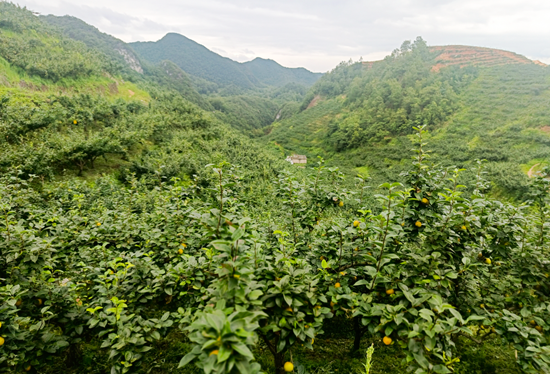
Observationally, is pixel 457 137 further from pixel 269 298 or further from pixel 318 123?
pixel 269 298

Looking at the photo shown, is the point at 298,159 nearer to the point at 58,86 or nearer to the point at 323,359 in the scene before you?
the point at 58,86

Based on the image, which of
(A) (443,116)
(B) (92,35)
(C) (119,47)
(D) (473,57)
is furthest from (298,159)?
(B) (92,35)

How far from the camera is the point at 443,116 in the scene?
171 ft

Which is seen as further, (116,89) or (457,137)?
(457,137)

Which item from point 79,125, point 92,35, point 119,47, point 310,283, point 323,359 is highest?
point 92,35

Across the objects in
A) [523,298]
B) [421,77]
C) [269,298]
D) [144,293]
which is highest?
[421,77]

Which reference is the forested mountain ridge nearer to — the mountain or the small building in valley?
the small building in valley

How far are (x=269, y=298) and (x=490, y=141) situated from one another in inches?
2053

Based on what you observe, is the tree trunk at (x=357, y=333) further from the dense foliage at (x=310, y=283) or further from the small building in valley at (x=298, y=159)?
the small building in valley at (x=298, y=159)

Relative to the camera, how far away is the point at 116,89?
40156 mm

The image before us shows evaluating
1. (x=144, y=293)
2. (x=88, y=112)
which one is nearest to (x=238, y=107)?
(x=88, y=112)

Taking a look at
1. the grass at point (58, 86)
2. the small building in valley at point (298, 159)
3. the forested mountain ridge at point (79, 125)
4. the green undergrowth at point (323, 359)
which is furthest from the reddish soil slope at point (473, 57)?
the green undergrowth at point (323, 359)

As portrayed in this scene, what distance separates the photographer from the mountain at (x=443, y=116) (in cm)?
3547

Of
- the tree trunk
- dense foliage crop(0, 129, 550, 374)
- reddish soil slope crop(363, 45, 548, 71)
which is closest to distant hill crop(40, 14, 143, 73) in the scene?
reddish soil slope crop(363, 45, 548, 71)
